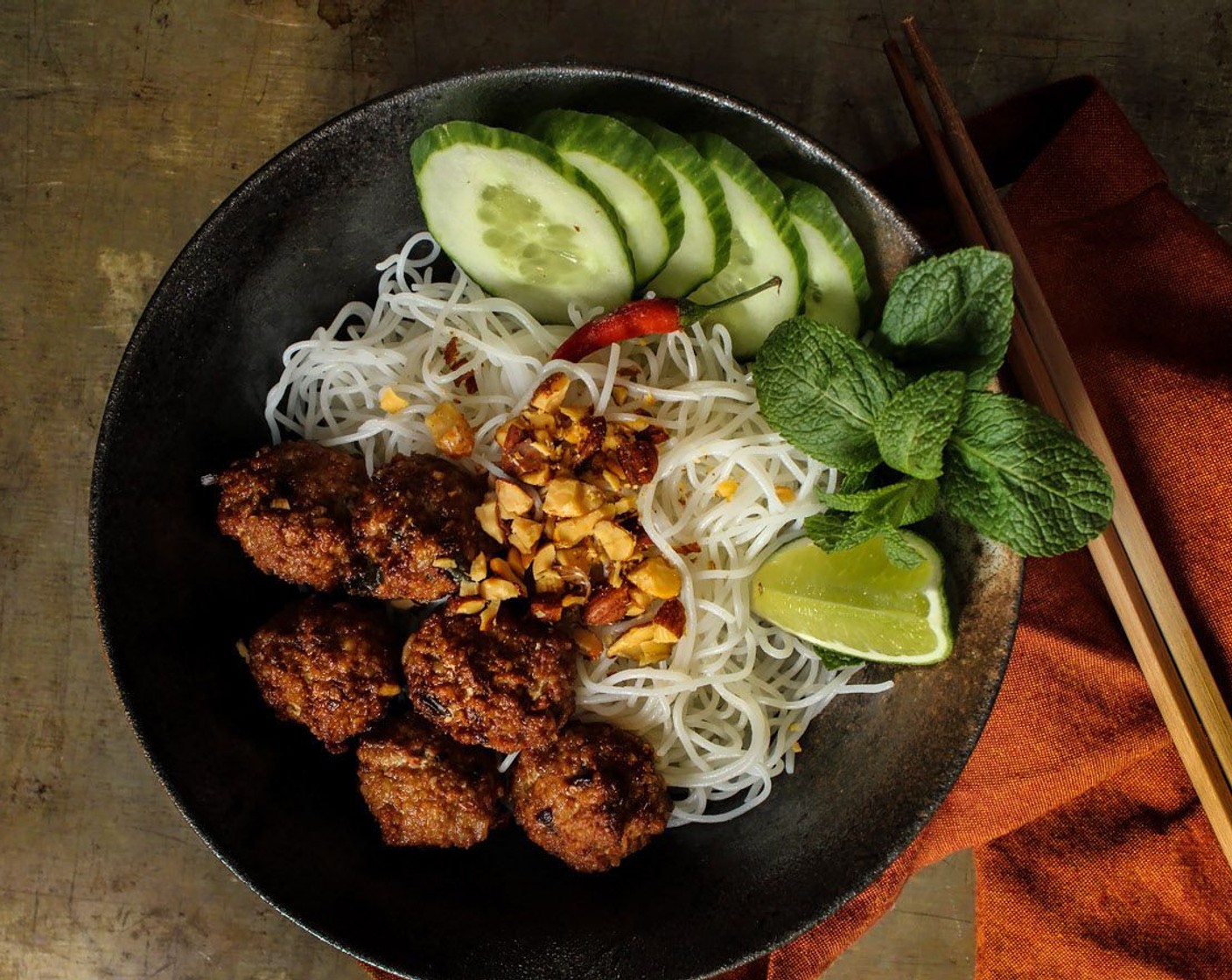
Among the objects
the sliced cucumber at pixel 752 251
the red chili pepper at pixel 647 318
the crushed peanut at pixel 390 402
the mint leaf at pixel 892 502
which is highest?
the sliced cucumber at pixel 752 251

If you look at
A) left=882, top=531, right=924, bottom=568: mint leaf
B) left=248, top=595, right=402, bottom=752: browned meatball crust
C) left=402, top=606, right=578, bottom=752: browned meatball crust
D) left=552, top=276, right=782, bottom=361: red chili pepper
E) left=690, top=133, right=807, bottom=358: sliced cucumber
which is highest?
left=690, top=133, right=807, bottom=358: sliced cucumber

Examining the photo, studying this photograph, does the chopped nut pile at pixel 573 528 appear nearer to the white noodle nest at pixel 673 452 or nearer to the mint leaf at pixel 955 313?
the white noodle nest at pixel 673 452

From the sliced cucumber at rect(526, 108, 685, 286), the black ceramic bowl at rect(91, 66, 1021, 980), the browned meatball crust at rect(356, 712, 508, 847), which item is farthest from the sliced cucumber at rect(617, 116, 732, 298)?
the browned meatball crust at rect(356, 712, 508, 847)

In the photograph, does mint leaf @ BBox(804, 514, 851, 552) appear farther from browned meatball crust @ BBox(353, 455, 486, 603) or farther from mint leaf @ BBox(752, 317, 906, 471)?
browned meatball crust @ BBox(353, 455, 486, 603)

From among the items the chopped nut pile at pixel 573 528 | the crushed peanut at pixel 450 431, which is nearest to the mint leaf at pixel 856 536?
the chopped nut pile at pixel 573 528

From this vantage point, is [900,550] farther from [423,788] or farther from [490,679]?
[423,788]

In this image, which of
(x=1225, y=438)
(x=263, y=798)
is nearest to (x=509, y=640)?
(x=263, y=798)

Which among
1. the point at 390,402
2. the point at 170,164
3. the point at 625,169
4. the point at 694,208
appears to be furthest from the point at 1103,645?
the point at 170,164
